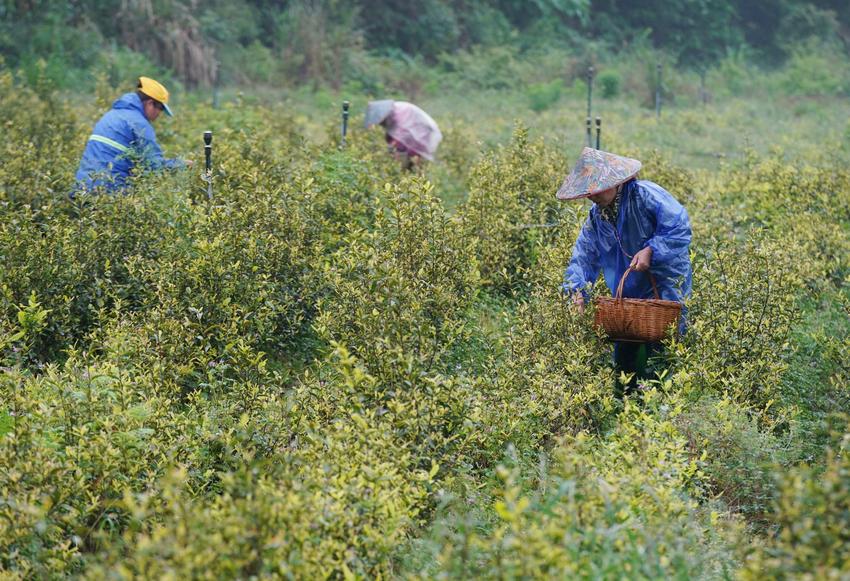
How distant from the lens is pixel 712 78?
85.9 feet

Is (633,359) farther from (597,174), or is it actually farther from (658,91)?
(658,91)

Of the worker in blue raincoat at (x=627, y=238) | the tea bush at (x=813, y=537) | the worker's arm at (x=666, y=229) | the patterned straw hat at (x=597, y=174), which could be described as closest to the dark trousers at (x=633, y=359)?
the worker in blue raincoat at (x=627, y=238)

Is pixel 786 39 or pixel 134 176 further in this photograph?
pixel 786 39

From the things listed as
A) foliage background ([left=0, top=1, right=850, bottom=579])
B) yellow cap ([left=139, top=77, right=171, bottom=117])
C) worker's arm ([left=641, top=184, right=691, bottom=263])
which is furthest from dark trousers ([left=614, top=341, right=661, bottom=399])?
yellow cap ([left=139, top=77, right=171, bottom=117])

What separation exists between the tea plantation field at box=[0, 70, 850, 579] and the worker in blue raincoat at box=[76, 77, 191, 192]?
0.31 metres

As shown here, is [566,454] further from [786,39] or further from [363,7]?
[786,39]

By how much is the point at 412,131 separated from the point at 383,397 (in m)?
6.47

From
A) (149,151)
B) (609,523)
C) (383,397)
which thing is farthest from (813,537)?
(149,151)

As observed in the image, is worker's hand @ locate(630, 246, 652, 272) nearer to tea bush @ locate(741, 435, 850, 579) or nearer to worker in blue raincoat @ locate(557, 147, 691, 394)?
worker in blue raincoat @ locate(557, 147, 691, 394)

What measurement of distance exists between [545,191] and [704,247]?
149 centimetres

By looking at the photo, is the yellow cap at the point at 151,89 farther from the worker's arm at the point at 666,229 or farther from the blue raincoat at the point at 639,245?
the worker's arm at the point at 666,229

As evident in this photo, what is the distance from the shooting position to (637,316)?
5305 millimetres

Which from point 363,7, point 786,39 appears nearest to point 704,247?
point 363,7

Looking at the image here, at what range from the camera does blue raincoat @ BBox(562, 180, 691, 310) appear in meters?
5.50
